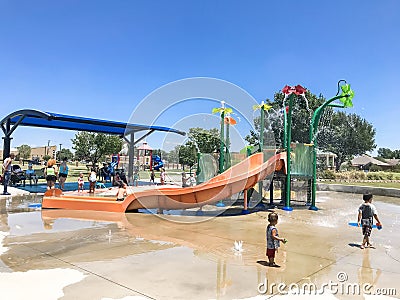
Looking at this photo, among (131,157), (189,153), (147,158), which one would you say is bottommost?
(131,157)

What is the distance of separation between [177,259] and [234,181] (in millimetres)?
4557

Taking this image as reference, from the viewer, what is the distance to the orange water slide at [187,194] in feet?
31.1

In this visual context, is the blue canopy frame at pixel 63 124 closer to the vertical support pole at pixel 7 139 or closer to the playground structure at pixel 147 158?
the vertical support pole at pixel 7 139

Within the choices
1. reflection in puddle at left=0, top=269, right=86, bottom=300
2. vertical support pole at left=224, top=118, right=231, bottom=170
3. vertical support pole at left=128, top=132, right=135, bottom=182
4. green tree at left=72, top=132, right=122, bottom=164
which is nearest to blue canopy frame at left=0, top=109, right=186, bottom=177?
vertical support pole at left=128, top=132, right=135, bottom=182

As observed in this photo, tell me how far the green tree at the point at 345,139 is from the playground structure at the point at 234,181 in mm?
39664

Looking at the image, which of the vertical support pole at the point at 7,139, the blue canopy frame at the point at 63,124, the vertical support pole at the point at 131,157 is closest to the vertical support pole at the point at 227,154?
the blue canopy frame at the point at 63,124

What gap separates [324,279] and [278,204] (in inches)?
334

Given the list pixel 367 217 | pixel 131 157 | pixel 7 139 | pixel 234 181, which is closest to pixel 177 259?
pixel 367 217

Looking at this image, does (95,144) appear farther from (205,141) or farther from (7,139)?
(7,139)

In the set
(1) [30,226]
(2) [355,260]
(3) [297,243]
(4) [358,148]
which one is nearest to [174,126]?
(1) [30,226]

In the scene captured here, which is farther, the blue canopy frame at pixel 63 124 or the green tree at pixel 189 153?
the green tree at pixel 189 153

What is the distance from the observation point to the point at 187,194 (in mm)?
9508

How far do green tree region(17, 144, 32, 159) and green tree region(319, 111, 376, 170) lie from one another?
216 feet

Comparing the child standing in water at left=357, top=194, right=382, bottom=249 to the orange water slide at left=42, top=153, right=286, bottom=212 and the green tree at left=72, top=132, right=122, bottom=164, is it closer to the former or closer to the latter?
the orange water slide at left=42, top=153, right=286, bottom=212
